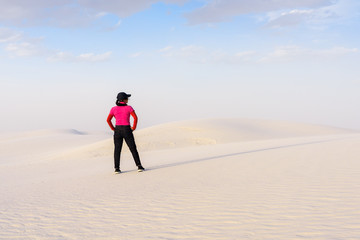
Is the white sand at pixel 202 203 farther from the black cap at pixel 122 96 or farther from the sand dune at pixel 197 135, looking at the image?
the sand dune at pixel 197 135

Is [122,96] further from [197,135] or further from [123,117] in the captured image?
[197,135]

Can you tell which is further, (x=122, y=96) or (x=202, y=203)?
(x=122, y=96)

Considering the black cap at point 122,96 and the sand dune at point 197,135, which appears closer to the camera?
the black cap at point 122,96

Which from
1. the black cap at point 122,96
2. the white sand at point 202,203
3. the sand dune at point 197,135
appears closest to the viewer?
the white sand at point 202,203

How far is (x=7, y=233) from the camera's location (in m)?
4.64

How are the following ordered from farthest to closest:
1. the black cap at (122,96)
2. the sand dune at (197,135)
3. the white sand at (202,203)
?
1. the sand dune at (197,135)
2. the black cap at (122,96)
3. the white sand at (202,203)

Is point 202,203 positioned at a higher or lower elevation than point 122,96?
lower

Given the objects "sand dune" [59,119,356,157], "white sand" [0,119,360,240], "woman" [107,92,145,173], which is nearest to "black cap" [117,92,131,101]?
"woman" [107,92,145,173]

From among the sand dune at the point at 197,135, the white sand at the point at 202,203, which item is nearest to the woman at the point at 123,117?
the white sand at the point at 202,203

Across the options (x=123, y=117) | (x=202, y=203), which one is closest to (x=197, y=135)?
(x=123, y=117)

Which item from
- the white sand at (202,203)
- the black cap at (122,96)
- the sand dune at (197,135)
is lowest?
the white sand at (202,203)

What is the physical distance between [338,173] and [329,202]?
274cm

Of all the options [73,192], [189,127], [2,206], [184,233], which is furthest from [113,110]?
[189,127]

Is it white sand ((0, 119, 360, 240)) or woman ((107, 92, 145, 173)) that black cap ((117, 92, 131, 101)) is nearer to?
woman ((107, 92, 145, 173))
